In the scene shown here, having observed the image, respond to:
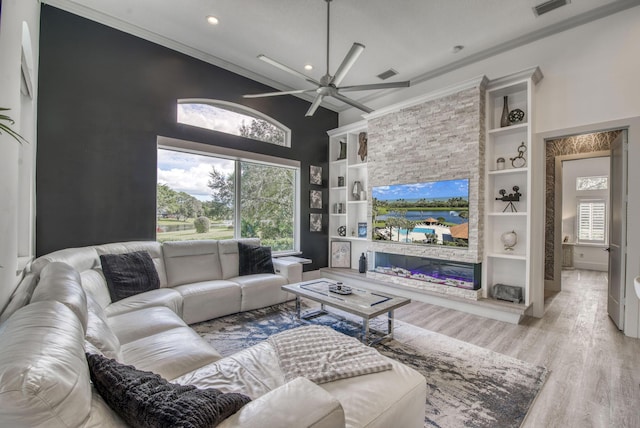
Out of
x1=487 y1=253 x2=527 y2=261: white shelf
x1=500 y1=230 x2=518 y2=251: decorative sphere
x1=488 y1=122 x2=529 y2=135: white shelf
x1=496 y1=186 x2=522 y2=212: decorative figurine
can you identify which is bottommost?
x1=487 y1=253 x2=527 y2=261: white shelf

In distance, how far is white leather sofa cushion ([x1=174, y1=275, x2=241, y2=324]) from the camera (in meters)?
3.15

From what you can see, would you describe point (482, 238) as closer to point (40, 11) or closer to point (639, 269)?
point (639, 269)

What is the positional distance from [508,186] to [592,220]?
5.60 meters

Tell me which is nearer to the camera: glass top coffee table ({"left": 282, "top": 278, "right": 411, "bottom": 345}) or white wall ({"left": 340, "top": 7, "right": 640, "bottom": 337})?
glass top coffee table ({"left": 282, "top": 278, "right": 411, "bottom": 345})

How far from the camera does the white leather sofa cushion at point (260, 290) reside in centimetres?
361

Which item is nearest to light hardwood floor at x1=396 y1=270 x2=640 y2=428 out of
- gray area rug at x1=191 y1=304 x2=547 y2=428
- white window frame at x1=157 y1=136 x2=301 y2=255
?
gray area rug at x1=191 y1=304 x2=547 y2=428

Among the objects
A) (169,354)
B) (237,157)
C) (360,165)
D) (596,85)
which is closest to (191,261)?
(237,157)

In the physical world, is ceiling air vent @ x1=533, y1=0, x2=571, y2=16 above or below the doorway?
above

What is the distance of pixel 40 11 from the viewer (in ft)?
9.95

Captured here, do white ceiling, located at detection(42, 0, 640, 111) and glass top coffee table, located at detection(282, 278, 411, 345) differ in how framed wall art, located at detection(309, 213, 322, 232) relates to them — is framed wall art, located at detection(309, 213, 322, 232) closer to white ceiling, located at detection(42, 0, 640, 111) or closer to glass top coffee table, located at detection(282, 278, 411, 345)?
glass top coffee table, located at detection(282, 278, 411, 345)

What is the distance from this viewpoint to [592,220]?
729 centimetres

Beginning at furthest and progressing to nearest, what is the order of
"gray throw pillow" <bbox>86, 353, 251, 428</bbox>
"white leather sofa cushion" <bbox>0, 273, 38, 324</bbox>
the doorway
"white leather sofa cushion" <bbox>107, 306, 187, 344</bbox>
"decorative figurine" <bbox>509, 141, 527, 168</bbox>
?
the doorway, "decorative figurine" <bbox>509, 141, 527, 168</bbox>, "white leather sofa cushion" <bbox>107, 306, 187, 344</bbox>, "white leather sofa cushion" <bbox>0, 273, 38, 324</bbox>, "gray throw pillow" <bbox>86, 353, 251, 428</bbox>

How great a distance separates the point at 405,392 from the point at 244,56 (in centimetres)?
454

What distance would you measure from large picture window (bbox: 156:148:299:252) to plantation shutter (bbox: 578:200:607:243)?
25.0ft
